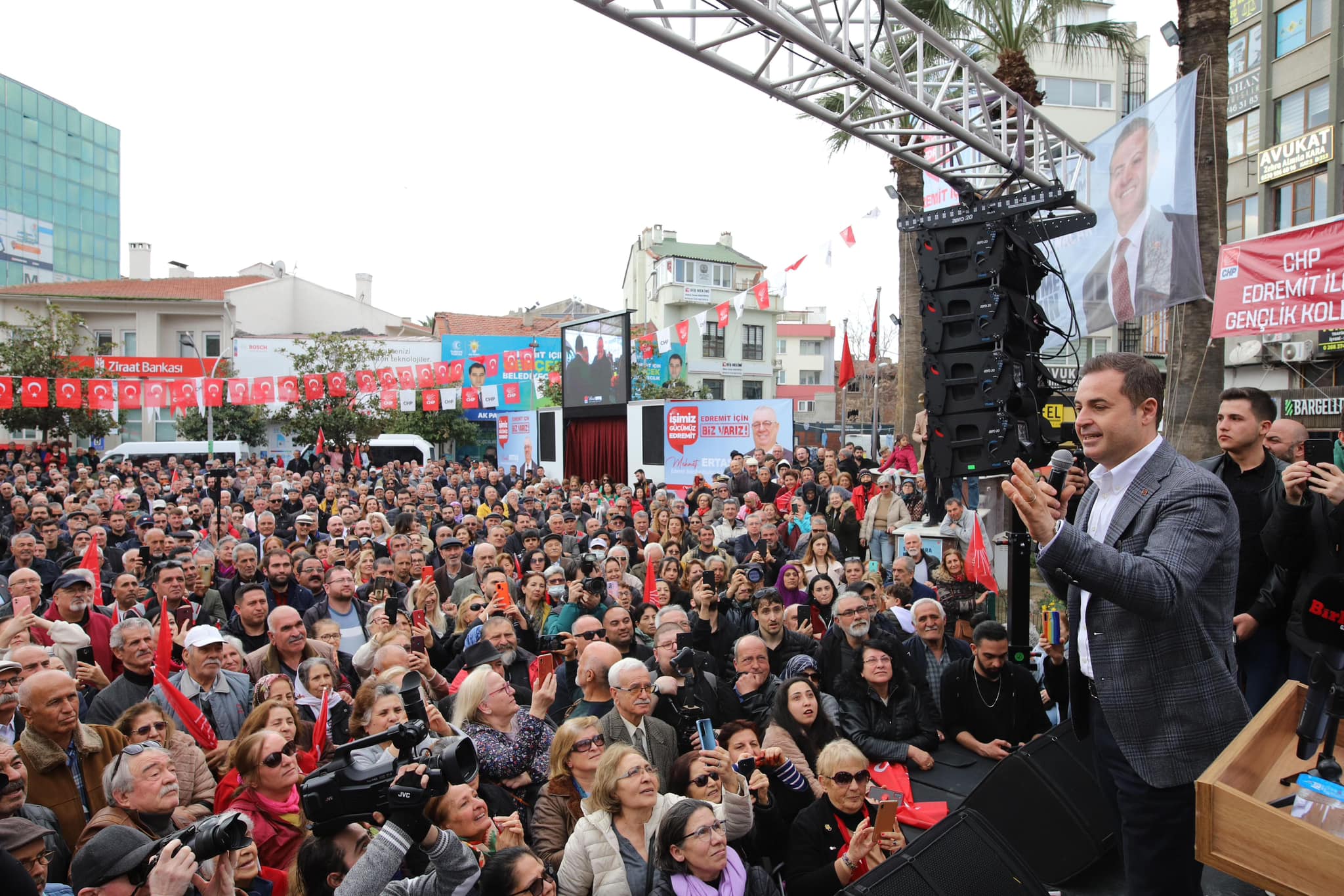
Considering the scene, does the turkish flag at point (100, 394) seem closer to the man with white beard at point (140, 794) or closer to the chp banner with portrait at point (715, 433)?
the chp banner with portrait at point (715, 433)

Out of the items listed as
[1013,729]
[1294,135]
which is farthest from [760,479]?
[1294,135]

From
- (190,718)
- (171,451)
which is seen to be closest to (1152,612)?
(190,718)

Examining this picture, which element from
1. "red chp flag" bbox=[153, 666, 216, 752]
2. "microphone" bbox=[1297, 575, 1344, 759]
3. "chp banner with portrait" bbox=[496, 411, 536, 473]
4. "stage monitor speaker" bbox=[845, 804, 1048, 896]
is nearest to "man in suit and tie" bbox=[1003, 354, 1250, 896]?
"microphone" bbox=[1297, 575, 1344, 759]

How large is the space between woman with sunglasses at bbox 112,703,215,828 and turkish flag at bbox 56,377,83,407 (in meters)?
23.0

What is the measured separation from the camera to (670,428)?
1845 centimetres

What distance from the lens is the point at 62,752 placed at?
3789 millimetres

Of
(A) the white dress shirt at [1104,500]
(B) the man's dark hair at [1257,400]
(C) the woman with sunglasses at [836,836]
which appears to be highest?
(B) the man's dark hair at [1257,400]

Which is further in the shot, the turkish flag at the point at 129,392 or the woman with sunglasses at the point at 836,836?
the turkish flag at the point at 129,392

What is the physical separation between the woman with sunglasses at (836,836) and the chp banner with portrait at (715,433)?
12.2 meters

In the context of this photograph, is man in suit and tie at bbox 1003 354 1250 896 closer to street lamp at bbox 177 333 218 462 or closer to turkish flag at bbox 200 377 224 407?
street lamp at bbox 177 333 218 462

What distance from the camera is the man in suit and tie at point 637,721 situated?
4336 mm

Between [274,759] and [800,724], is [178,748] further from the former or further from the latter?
[800,724]

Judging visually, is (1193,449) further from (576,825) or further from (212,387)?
(212,387)

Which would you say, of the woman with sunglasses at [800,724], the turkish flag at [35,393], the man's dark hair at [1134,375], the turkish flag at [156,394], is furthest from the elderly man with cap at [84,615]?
the turkish flag at [35,393]
